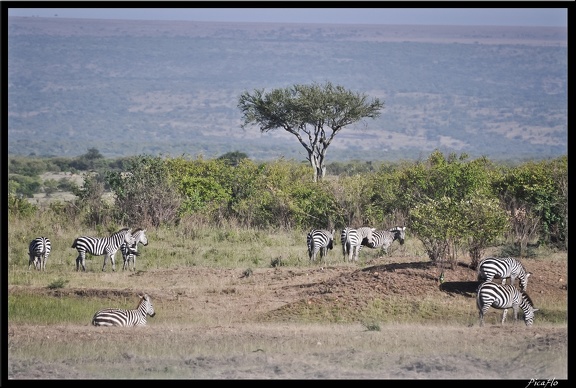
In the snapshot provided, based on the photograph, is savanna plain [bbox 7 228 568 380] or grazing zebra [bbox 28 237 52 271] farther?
grazing zebra [bbox 28 237 52 271]

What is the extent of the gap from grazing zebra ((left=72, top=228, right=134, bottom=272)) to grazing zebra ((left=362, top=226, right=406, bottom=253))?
5733 millimetres

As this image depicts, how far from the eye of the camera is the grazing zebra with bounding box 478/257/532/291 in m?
19.2

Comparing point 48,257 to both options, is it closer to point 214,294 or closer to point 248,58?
point 214,294

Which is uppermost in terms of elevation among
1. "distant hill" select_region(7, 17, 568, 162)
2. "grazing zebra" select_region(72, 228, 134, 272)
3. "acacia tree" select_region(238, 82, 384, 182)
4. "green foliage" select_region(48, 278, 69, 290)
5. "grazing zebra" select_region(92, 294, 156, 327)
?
"distant hill" select_region(7, 17, 568, 162)

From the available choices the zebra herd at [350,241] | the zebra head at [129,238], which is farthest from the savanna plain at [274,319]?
the zebra head at [129,238]

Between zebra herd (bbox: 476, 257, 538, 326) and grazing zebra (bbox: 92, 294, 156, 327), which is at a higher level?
zebra herd (bbox: 476, 257, 538, 326)

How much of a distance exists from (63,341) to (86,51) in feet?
526

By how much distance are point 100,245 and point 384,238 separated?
693 centimetres

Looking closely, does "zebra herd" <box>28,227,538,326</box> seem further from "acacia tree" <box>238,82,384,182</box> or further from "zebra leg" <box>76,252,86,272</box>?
"acacia tree" <box>238,82,384,182</box>

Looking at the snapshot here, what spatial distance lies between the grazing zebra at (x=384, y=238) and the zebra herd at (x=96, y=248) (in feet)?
18.3

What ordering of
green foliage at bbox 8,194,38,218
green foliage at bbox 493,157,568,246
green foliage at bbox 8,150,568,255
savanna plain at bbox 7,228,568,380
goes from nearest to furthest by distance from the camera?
1. savanna plain at bbox 7,228,568,380
2. green foliage at bbox 493,157,568,246
3. green foliage at bbox 8,150,568,255
4. green foliage at bbox 8,194,38,218

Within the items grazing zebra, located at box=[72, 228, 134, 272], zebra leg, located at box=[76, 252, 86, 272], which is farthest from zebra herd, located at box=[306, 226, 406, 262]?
zebra leg, located at box=[76, 252, 86, 272]

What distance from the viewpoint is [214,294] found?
2019cm
